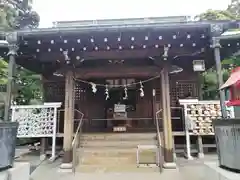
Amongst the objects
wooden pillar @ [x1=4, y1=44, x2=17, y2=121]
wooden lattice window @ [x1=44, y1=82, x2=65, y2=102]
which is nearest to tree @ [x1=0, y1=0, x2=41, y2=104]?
wooden pillar @ [x1=4, y1=44, x2=17, y2=121]

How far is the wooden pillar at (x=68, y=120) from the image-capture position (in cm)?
628

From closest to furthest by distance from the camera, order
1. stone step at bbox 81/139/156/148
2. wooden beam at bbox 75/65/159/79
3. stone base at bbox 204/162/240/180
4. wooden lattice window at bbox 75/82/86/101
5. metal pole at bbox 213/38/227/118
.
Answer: stone base at bbox 204/162/240/180 < metal pole at bbox 213/38/227/118 < wooden beam at bbox 75/65/159/79 < stone step at bbox 81/139/156/148 < wooden lattice window at bbox 75/82/86/101

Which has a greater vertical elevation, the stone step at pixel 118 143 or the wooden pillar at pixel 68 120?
the wooden pillar at pixel 68 120

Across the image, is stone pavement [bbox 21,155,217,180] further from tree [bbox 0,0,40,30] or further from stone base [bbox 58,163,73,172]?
tree [bbox 0,0,40,30]

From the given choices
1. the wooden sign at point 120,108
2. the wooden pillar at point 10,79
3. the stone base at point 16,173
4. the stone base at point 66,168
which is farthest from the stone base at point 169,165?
the wooden sign at point 120,108

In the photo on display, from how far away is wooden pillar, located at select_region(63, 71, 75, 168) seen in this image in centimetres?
628

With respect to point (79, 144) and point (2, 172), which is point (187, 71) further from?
point (2, 172)

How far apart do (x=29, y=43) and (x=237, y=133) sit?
513 cm

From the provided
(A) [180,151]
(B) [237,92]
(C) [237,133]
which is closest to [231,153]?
(C) [237,133]

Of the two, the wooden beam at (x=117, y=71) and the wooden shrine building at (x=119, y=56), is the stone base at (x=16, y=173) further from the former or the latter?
the wooden beam at (x=117, y=71)

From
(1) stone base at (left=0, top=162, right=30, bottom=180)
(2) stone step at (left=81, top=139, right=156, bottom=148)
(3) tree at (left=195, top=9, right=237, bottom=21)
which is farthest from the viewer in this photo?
(3) tree at (left=195, top=9, right=237, bottom=21)

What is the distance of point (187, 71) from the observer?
28.0 feet

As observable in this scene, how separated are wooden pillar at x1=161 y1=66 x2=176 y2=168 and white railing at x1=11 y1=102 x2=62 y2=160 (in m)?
3.41

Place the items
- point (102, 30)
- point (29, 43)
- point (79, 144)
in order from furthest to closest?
point (79, 144)
point (29, 43)
point (102, 30)
